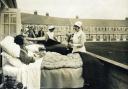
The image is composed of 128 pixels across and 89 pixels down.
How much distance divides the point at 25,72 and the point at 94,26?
177ft

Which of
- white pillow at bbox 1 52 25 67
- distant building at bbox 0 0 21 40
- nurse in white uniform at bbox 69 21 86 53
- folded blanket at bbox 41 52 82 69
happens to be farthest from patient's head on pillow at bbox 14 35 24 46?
distant building at bbox 0 0 21 40

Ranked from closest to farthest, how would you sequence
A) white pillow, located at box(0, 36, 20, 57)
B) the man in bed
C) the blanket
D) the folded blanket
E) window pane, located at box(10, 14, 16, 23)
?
the blanket < white pillow, located at box(0, 36, 20, 57) < the folded blanket < the man in bed < window pane, located at box(10, 14, 16, 23)

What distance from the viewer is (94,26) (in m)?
58.2

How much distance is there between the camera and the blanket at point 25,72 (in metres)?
4.65

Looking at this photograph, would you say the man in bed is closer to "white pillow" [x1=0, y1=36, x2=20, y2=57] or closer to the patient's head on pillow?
the patient's head on pillow

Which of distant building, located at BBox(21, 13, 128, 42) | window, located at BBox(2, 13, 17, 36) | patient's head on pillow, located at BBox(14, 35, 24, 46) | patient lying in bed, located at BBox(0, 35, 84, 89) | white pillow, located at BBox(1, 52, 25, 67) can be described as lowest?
patient lying in bed, located at BBox(0, 35, 84, 89)

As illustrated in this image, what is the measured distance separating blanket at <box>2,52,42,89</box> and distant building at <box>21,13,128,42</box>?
3915cm

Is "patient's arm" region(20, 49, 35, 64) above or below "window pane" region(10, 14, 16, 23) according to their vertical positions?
below

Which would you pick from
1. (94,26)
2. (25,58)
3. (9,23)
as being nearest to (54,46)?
(9,23)

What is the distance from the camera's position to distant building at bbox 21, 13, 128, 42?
4697cm

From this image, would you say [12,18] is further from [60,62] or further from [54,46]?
[60,62]

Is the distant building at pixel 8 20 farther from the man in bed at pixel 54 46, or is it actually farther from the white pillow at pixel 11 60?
the white pillow at pixel 11 60

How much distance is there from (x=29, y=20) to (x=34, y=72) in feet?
133

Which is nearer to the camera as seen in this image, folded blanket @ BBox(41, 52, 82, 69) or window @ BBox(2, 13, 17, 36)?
folded blanket @ BBox(41, 52, 82, 69)
